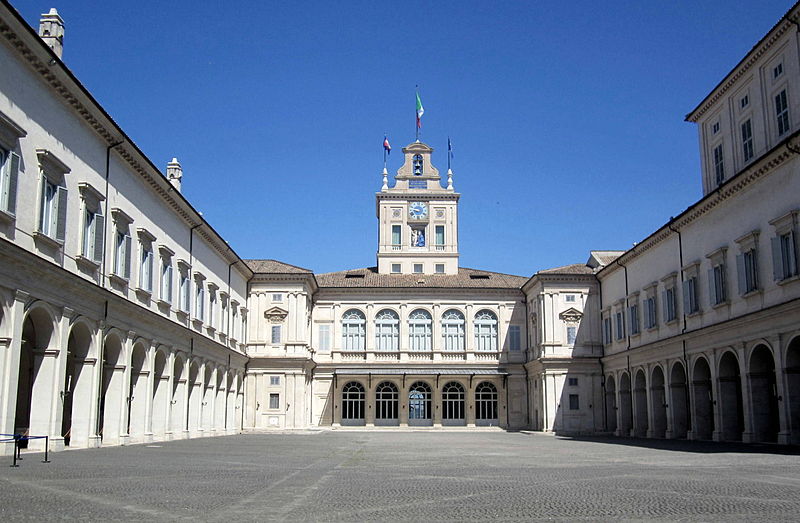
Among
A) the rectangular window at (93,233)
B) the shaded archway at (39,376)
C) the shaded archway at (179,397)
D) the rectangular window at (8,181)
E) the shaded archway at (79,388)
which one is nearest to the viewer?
the rectangular window at (8,181)

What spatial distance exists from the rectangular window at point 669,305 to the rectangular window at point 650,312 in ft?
5.94

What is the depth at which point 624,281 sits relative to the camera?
4766 cm

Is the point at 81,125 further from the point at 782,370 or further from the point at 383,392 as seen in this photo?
the point at 383,392

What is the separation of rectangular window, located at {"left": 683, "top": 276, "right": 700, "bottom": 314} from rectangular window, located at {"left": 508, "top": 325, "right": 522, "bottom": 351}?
74.0 feet

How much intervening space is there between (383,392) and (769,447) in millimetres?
34050

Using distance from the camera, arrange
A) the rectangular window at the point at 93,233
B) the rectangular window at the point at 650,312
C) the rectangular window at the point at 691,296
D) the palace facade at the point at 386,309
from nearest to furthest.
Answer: the palace facade at the point at 386,309
the rectangular window at the point at 93,233
the rectangular window at the point at 691,296
the rectangular window at the point at 650,312

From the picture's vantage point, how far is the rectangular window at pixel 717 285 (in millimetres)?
33031

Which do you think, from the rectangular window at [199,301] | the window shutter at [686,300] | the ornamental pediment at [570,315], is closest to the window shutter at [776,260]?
the window shutter at [686,300]

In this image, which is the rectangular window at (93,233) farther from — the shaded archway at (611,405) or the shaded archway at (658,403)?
the shaded archway at (611,405)

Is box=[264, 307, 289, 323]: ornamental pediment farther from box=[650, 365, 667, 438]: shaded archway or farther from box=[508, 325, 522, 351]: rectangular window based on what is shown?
box=[650, 365, 667, 438]: shaded archway

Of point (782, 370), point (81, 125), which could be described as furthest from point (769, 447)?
point (81, 125)

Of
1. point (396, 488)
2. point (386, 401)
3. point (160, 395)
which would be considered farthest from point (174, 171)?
point (396, 488)

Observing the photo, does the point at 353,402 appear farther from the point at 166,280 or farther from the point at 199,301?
the point at 166,280

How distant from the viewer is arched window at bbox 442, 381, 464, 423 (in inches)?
2313
